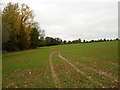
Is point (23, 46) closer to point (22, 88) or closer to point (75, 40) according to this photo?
point (22, 88)

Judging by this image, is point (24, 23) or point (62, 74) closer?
A: point (62, 74)

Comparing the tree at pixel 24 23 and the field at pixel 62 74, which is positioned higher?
the tree at pixel 24 23

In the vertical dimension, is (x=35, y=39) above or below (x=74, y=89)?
above

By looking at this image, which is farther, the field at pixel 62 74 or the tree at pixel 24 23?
the tree at pixel 24 23

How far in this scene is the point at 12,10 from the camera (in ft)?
97.7

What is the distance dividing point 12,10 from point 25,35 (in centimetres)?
1383

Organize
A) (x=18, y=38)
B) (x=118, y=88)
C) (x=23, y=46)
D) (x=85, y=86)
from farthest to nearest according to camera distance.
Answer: (x=23, y=46)
(x=18, y=38)
(x=85, y=86)
(x=118, y=88)

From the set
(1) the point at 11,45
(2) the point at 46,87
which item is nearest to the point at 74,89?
(2) the point at 46,87

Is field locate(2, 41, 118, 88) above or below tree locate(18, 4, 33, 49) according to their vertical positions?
below

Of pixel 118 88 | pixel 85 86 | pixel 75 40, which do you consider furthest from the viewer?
pixel 75 40

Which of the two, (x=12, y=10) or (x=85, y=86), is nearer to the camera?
(x=85, y=86)

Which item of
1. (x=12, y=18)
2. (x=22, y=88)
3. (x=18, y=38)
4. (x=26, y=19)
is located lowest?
(x=22, y=88)

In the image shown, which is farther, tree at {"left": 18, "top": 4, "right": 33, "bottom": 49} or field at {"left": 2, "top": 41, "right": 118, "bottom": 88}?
tree at {"left": 18, "top": 4, "right": 33, "bottom": 49}

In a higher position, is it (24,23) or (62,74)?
(24,23)
